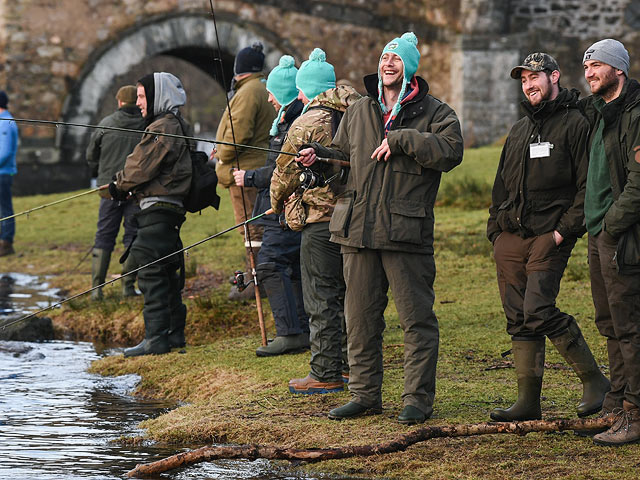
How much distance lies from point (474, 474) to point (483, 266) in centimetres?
633

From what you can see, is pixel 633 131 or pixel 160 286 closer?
pixel 633 131

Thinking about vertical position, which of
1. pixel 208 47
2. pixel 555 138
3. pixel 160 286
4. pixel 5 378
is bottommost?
pixel 5 378

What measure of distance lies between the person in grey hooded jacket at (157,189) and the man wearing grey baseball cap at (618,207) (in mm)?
3578

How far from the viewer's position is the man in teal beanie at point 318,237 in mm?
6579

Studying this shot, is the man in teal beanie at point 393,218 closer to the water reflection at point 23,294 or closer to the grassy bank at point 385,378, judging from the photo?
the grassy bank at point 385,378

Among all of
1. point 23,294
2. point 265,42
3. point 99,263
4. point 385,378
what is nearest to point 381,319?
point 385,378

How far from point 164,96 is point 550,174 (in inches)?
137

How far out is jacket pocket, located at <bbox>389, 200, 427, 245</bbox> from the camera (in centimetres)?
560

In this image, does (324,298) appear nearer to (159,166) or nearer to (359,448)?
(359,448)

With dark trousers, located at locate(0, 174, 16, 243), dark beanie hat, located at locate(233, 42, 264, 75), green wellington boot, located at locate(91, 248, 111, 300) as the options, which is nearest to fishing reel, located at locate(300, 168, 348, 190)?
dark beanie hat, located at locate(233, 42, 264, 75)

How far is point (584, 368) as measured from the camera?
18.7 ft

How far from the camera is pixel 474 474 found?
4832 millimetres

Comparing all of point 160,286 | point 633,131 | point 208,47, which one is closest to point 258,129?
point 160,286

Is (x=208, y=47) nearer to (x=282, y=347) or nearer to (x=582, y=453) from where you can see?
(x=282, y=347)
